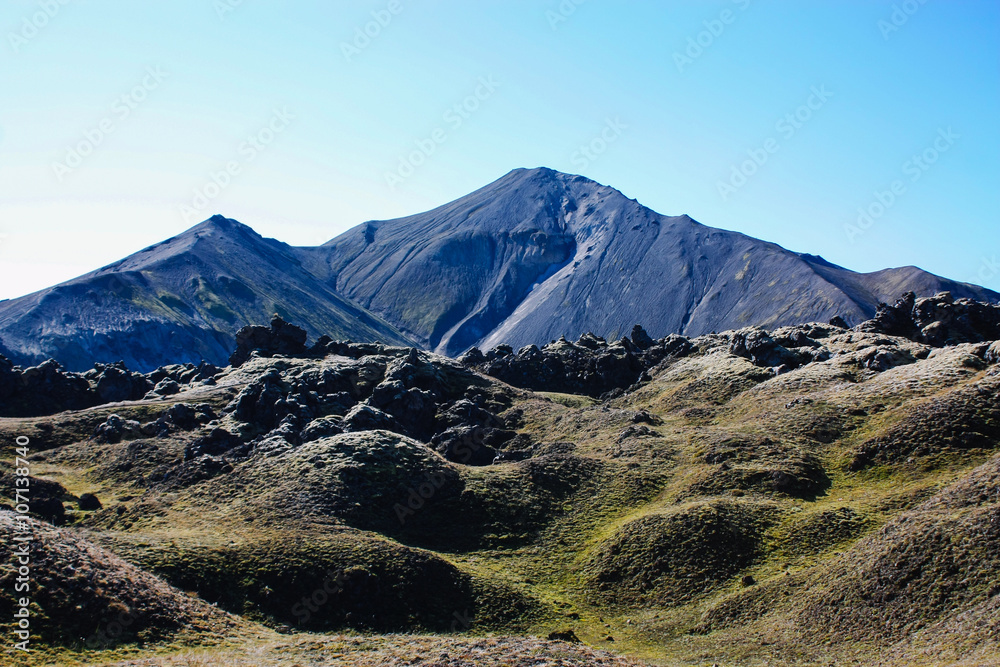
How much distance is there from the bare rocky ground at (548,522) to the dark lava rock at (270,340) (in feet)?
91.0

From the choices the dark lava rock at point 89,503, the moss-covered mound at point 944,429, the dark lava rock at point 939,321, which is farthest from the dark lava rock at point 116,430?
the dark lava rock at point 939,321

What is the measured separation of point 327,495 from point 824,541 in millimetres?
37077

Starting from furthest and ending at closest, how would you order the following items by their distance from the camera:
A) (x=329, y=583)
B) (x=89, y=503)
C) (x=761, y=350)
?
(x=761, y=350) → (x=89, y=503) → (x=329, y=583)

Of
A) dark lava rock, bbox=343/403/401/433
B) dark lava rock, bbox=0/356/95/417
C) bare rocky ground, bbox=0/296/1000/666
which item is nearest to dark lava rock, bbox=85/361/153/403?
dark lava rock, bbox=0/356/95/417

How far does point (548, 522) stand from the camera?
63.3 metres

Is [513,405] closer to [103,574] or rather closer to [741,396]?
[741,396]

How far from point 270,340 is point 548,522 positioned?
3164 inches

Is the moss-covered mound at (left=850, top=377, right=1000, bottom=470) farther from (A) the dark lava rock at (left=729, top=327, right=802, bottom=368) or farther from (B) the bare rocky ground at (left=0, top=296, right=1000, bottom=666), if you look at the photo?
(A) the dark lava rock at (left=729, top=327, right=802, bottom=368)

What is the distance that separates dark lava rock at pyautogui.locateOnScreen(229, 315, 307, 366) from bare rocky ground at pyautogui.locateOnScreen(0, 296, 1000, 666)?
1092 inches

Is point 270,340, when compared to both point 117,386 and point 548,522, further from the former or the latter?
point 548,522

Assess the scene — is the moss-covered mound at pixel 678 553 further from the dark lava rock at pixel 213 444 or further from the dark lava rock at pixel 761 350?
the dark lava rock at pixel 213 444

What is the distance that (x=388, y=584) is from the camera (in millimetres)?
50594

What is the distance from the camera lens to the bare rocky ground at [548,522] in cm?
3994

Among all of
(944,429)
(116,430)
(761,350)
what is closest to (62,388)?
(116,430)
